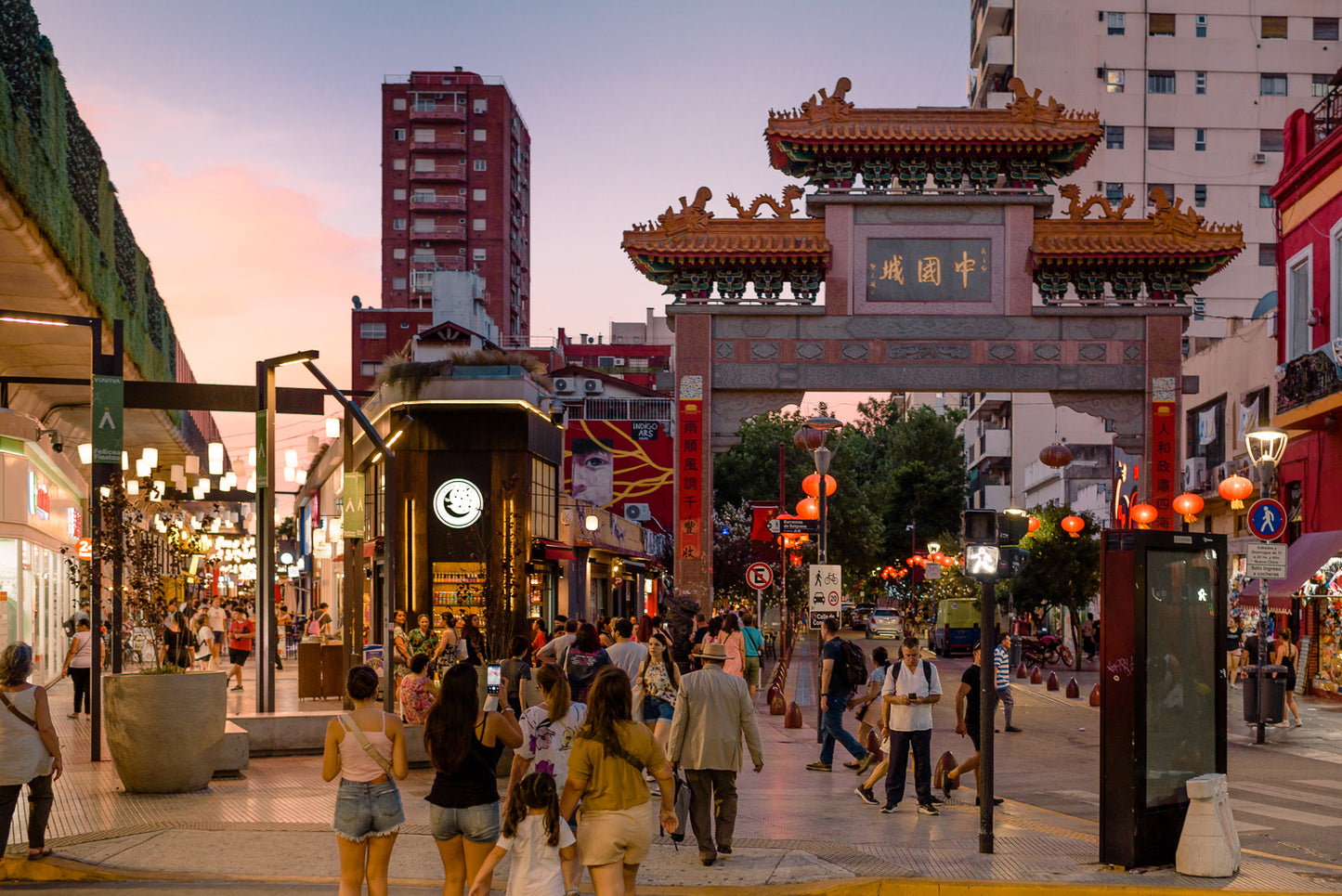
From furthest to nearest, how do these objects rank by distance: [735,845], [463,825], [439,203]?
1. [439,203]
2. [735,845]
3. [463,825]

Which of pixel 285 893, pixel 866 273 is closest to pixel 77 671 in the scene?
pixel 285 893

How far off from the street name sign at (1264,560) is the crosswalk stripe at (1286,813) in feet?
23.8

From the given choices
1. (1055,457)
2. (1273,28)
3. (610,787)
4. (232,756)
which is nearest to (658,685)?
(232,756)

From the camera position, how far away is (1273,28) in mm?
69188

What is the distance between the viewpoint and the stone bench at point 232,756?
51.6 ft

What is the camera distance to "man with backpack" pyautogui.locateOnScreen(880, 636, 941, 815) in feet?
45.6

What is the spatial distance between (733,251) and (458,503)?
9.99 meters

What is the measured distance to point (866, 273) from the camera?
3098 centimetres

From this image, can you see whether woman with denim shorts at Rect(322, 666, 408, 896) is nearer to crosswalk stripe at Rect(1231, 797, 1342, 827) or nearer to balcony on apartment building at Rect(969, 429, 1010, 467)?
crosswalk stripe at Rect(1231, 797, 1342, 827)

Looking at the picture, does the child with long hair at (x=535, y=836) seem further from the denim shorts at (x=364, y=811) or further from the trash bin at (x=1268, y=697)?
the trash bin at (x=1268, y=697)

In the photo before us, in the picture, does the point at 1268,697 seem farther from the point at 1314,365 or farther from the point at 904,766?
the point at 904,766

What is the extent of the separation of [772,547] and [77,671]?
119 feet

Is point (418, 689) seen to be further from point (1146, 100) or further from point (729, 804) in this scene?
point (1146, 100)

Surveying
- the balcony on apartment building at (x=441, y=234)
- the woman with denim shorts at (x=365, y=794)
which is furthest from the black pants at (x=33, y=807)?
the balcony on apartment building at (x=441, y=234)
